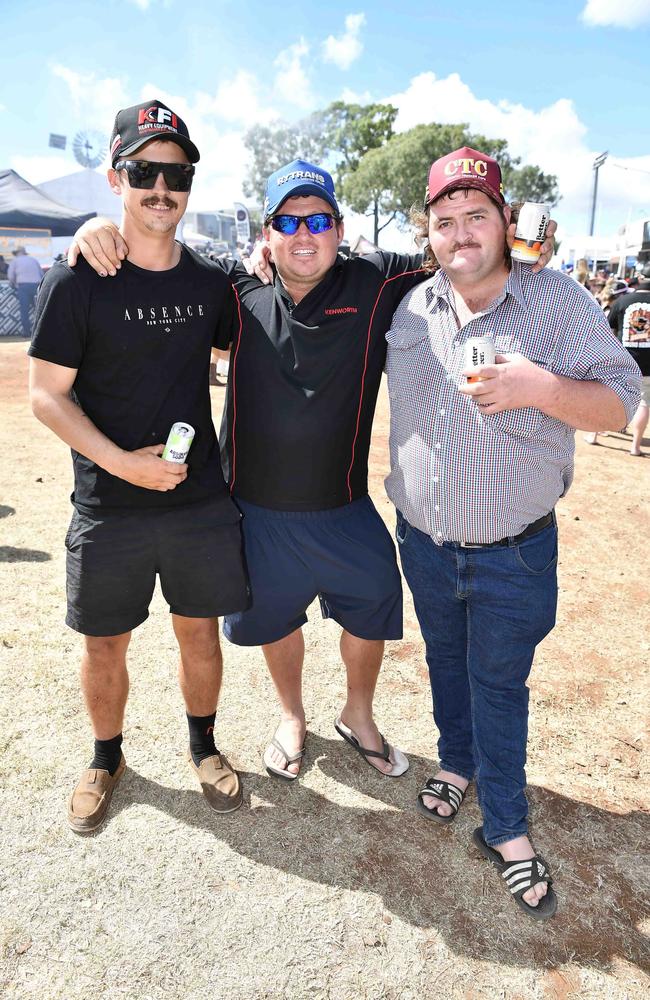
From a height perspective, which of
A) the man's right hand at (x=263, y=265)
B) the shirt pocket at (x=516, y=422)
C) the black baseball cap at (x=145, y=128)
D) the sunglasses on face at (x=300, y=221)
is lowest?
the shirt pocket at (x=516, y=422)

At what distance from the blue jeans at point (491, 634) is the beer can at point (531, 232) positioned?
36.1 inches

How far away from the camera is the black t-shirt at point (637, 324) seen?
801 cm

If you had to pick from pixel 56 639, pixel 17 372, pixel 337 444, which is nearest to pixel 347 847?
pixel 337 444

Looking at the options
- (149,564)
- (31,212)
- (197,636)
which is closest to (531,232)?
(149,564)

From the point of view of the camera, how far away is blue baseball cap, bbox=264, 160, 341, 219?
8.57 feet

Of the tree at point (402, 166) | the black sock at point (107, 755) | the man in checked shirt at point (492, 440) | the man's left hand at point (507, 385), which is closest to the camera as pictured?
the man's left hand at point (507, 385)

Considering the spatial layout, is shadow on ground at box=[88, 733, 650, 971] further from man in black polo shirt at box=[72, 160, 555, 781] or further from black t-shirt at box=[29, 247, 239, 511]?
black t-shirt at box=[29, 247, 239, 511]

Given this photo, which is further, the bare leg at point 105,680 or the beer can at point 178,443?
the bare leg at point 105,680

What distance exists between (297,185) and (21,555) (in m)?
3.67

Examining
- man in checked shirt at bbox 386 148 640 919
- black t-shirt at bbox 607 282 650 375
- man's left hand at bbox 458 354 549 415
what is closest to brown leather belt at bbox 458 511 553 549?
man in checked shirt at bbox 386 148 640 919

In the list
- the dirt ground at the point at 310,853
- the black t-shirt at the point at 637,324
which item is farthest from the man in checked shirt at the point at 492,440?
the black t-shirt at the point at 637,324

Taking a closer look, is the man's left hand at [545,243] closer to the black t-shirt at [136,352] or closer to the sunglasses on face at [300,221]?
the sunglasses on face at [300,221]

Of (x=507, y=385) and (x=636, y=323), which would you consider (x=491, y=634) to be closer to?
(x=507, y=385)

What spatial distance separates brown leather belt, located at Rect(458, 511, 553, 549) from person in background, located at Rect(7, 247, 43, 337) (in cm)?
1793
